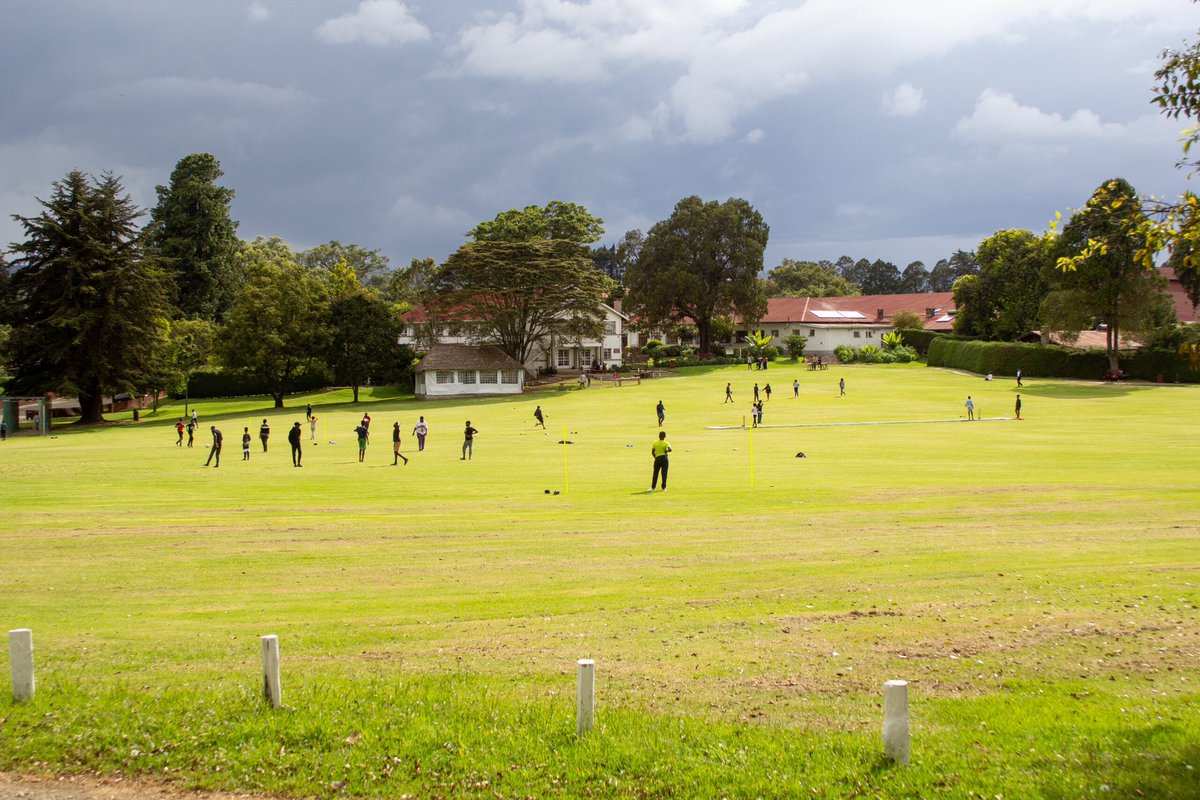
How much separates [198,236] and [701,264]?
59.2 metres

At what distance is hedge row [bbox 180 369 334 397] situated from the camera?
88.8m

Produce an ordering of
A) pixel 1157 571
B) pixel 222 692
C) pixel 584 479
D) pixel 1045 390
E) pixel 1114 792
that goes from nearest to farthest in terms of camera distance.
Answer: pixel 1114 792
pixel 222 692
pixel 1157 571
pixel 584 479
pixel 1045 390

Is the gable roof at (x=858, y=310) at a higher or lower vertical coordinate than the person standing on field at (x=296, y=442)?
higher

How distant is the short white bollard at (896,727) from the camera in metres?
6.91

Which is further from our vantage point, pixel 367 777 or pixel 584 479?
pixel 584 479

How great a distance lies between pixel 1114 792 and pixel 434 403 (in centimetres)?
7136

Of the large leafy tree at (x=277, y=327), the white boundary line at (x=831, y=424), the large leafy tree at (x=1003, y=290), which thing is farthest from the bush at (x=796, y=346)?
the large leafy tree at (x=277, y=327)

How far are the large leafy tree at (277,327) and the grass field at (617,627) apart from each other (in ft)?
144

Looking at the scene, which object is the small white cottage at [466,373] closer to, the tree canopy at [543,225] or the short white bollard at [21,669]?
the tree canopy at [543,225]

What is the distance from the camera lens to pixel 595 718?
8188mm

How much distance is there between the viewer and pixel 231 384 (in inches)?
3548

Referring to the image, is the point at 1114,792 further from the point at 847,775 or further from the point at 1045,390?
the point at 1045,390

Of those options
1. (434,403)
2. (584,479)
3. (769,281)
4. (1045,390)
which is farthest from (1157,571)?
(769,281)

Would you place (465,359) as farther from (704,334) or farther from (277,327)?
(704,334)
